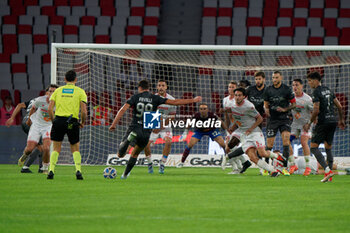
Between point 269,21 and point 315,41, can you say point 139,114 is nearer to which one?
point 315,41

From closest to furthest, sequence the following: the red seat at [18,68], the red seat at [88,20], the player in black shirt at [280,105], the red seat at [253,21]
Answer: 1. the player in black shirt at [280,105]
2. the red seat at [18,68]
3. the red seat at [253,21]
4. the red seat at [88,20]

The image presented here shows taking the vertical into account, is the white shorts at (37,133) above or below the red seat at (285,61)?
below

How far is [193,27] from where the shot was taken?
79.0 feet

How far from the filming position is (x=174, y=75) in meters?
18.5

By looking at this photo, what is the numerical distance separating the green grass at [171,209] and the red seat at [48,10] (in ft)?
55.3

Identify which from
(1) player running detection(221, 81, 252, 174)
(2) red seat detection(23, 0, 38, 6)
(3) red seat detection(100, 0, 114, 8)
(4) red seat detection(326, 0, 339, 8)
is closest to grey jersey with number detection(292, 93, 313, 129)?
(1) player running detection(221, 81, 252, 174)

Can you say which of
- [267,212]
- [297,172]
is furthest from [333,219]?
[297,172]

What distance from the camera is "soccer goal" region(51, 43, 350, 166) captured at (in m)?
16.5

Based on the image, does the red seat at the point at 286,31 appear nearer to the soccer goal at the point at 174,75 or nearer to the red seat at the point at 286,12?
the red seat at the point at 286,12

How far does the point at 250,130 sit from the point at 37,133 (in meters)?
4.61

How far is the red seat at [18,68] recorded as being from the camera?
21.8m

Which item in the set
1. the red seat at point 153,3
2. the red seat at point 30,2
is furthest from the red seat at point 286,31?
the red seat at point 30,2

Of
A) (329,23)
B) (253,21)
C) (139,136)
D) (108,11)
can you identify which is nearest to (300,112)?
(139,136)

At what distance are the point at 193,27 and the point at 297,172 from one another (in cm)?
1228
